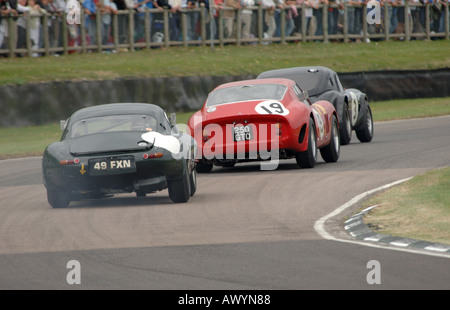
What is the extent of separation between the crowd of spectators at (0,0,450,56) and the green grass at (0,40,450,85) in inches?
19.8

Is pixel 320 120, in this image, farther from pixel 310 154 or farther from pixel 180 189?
pixel 180 189

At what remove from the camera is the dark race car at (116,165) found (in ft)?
36.2

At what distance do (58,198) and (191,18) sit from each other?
64.0ft

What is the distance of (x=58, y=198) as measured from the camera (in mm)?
11594

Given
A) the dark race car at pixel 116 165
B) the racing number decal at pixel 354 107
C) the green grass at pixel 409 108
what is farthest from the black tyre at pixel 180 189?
the green grass at pixel 409 108

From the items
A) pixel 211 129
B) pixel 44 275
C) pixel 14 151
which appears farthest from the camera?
pixel 14 151

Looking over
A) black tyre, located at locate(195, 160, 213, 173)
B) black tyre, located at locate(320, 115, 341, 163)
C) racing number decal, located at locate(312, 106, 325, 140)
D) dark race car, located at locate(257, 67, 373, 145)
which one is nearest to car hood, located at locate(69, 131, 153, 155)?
black tyre, located at locate(195, 160, 213, 173)

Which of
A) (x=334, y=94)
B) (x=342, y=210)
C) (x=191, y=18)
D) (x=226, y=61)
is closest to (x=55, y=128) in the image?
(x=226, y=61)

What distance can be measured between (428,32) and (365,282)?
30840 millimetres

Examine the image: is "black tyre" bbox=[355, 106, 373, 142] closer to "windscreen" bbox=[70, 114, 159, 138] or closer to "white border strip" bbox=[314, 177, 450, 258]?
"white border strip" bbox=[314, 177, 450, 258]

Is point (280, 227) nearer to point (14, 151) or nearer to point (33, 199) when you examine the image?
point (33, 199)

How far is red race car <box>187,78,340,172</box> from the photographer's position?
13898 mm
